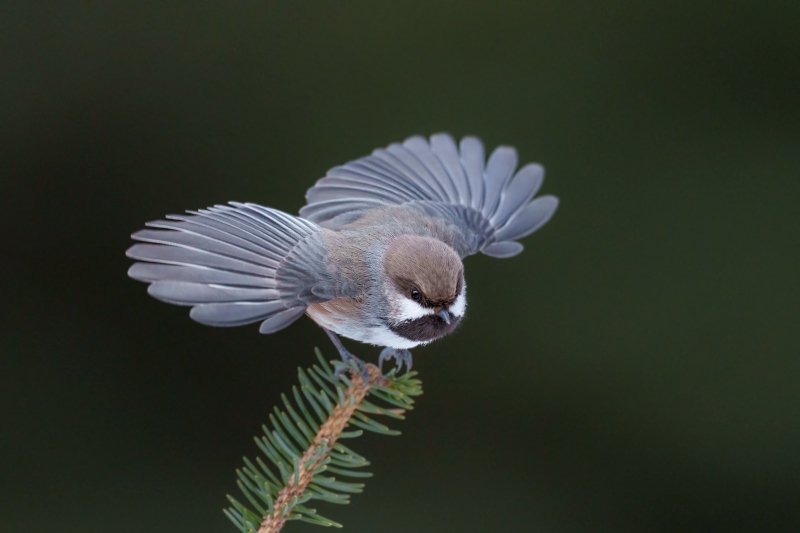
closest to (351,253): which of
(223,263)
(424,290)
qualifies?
(424,290)

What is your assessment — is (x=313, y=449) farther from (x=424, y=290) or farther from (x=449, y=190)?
(x=449, y=190)

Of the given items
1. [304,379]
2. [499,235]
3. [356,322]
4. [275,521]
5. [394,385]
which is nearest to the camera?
[275,521]

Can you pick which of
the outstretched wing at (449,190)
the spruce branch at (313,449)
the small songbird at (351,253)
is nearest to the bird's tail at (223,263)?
the small songbird at (351,253)

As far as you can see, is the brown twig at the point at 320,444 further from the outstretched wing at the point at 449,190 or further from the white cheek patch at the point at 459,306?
the outstretched wing at the point at 449,190

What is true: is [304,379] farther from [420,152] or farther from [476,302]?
[476,302]

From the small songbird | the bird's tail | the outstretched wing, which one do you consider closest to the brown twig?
the small songbird

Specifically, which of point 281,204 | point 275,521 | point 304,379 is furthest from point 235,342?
point 275,521

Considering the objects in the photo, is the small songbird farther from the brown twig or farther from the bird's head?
the brown twig
